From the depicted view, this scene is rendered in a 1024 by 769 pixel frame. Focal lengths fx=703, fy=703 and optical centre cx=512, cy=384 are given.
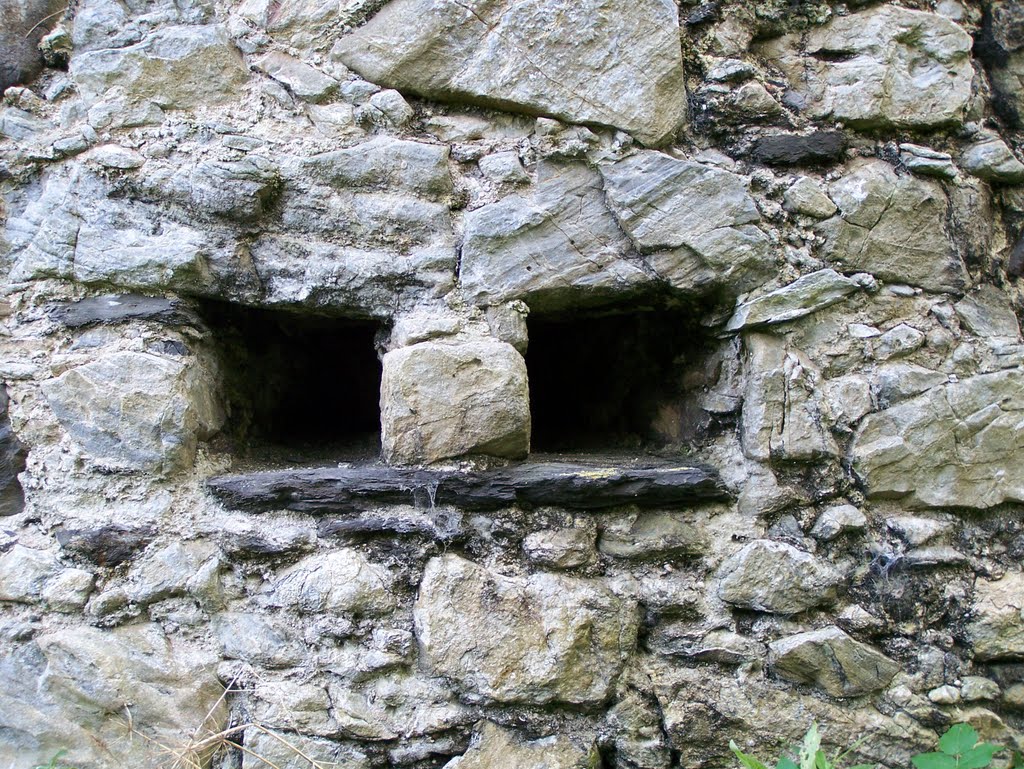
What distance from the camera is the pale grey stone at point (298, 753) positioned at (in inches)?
57.1

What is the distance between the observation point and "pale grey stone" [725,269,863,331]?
159cm

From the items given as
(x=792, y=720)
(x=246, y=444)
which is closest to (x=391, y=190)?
(x=246, y=444)

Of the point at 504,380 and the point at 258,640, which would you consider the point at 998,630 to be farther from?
the point at 258,640

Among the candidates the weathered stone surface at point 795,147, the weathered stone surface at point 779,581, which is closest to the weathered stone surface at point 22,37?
the weathered stone surface at point 795,147

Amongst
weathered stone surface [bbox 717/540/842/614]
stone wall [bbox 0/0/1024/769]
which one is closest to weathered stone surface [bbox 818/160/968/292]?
stone wall [bbox 0/0/1024/769]

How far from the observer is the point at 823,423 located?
157 cm

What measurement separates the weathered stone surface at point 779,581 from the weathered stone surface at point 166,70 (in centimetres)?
160

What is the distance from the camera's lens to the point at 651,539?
1551 mm

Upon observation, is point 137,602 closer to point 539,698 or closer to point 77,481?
point 77,481

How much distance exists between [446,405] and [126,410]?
27.6 inches

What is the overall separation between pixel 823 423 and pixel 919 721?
0.66 meters

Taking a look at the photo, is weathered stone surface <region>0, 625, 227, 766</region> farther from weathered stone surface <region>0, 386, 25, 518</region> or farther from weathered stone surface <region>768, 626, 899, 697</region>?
weathered stone surface <region>768, 626, 899, 697</region>

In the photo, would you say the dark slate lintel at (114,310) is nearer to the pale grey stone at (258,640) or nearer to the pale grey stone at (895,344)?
the pale grey stone at (258,640)

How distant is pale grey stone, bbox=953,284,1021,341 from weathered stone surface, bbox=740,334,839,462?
41 cm
